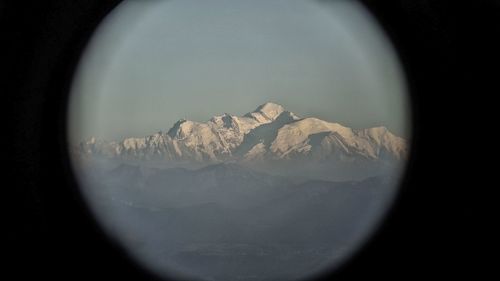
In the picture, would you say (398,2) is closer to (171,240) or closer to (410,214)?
(410,214)

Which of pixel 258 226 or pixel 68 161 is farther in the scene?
pixel 258 226

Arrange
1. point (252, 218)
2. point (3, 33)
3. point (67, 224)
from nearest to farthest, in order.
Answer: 1. point (3, 33)
2. point (67, 224)
3. point (252, 218)

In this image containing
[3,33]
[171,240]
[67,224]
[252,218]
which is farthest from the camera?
[252,218]

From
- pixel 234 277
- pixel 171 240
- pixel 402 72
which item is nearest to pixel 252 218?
pixel 171 240

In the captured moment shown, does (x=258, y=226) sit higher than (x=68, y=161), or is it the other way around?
(x=258, y=226)

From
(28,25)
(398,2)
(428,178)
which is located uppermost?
(28,25)

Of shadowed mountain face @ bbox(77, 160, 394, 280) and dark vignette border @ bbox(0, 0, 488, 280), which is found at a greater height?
shadowed mountain face @ bbox(77, 160, 394, 280)

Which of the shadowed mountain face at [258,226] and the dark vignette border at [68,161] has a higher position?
the shadowed mountain face at [258,226]

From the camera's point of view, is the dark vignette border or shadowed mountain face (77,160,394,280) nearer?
the dark vignette border

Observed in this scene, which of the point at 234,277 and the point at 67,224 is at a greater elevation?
the point at 234,277

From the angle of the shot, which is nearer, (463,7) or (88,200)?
(463,7)

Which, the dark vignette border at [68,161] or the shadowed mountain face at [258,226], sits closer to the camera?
the dark vignette border at [68,161]
